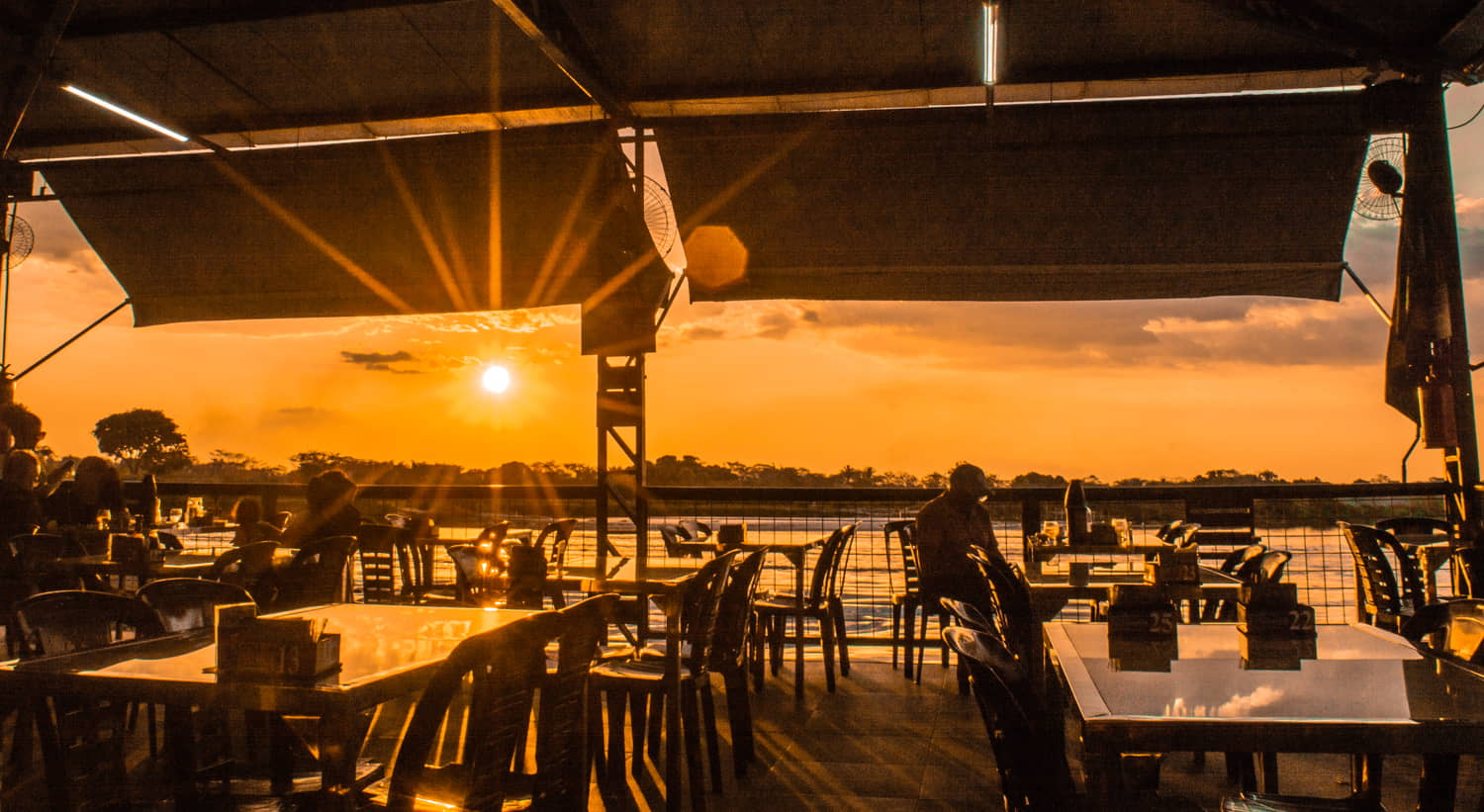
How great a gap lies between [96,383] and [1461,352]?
1417cm

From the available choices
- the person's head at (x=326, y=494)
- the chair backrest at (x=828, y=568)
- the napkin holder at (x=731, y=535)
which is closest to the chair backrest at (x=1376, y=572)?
the chair backrest at (x=828, y=568)

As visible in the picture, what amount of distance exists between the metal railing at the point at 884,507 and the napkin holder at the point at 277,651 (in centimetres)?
471

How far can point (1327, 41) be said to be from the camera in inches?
260

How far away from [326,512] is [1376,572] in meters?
5.76

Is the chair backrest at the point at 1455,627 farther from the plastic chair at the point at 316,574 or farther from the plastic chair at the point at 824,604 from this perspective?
the plastic chair at the point at 316,574

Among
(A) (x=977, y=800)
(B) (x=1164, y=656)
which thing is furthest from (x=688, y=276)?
(B) (x=1164, y=656)

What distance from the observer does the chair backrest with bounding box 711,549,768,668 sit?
14.1ft

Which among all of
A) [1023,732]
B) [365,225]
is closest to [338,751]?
[1023,732]

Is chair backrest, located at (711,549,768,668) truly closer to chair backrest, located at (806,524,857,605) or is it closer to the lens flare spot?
chair backrest, located at (806,524,857,605)

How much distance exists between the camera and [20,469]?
6.38 meters

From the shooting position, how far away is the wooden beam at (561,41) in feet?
20.9

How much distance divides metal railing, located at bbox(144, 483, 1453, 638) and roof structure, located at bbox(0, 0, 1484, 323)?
165 cm

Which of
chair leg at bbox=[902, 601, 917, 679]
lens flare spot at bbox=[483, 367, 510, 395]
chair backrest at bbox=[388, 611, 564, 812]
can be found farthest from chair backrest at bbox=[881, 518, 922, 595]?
lens flare spot at bbox=[483, 367, 510, 395]

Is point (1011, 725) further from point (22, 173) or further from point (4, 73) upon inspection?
point (22, 173)
